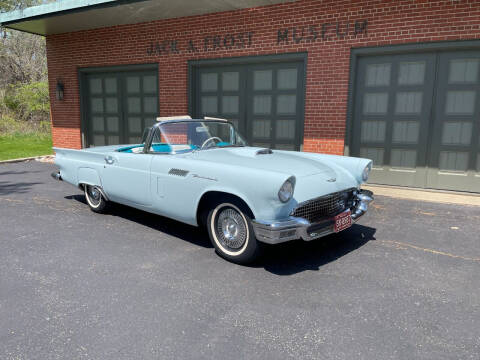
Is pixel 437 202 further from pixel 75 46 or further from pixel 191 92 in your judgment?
pixel 75 46

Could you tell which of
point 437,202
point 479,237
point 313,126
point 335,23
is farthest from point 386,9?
point 479,237

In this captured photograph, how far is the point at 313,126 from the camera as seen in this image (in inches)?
306

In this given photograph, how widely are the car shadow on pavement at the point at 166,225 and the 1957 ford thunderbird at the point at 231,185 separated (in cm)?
43

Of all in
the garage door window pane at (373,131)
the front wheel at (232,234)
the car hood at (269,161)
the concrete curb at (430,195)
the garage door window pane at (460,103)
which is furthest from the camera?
the garage door window pane at (373,131)

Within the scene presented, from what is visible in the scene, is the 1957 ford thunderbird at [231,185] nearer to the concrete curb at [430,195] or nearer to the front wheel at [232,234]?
the front wheel at [232,234]

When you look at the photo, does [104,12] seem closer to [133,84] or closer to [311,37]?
[133,84]

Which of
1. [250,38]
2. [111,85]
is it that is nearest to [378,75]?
[250,38]

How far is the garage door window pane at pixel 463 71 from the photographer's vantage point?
21.3ft

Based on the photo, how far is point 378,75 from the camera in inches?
283

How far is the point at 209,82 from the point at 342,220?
6402 millimetres

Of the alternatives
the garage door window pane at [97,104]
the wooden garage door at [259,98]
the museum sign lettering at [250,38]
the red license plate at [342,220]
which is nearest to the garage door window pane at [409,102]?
the museum sign lettering at [250,38]

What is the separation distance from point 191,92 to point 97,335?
7483 mm

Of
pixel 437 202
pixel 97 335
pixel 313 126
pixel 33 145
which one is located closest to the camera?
pixel 97 335

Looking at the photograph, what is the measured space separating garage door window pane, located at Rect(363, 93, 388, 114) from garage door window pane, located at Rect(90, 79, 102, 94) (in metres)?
7.72
